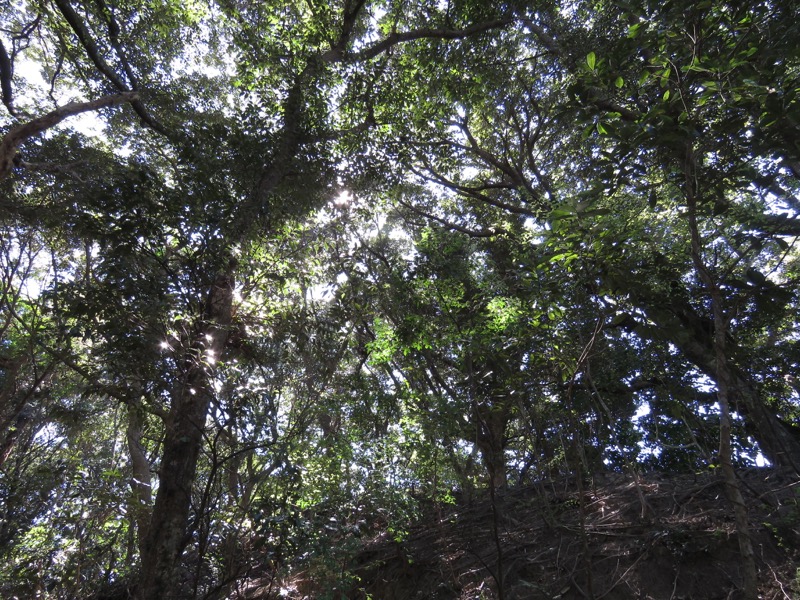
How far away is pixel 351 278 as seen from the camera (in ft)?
20.5

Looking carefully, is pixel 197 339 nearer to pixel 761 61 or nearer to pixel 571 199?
pixel 571 199

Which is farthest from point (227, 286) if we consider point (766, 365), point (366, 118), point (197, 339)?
point (766, 365)

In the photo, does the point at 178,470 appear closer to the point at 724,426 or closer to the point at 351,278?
the point at 351,278

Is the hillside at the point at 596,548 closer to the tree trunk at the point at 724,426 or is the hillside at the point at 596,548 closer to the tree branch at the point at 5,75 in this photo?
the tree trunk at the point at 724,426

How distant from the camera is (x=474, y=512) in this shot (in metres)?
7.23

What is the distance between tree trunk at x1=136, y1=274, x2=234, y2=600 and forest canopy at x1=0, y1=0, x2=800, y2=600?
0.03 meters

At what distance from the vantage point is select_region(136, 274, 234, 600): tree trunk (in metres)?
3.86

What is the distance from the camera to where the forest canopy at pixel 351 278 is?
2.89 m

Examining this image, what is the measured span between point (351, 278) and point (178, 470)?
10.5 feet

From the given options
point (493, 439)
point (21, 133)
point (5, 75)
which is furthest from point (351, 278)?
point (5, 75)

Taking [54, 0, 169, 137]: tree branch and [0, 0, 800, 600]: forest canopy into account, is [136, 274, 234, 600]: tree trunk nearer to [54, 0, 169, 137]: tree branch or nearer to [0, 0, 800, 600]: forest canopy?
[0, 0, 800, 600]: forest canopy

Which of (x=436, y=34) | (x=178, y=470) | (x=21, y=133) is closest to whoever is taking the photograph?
(x=178, y=470)

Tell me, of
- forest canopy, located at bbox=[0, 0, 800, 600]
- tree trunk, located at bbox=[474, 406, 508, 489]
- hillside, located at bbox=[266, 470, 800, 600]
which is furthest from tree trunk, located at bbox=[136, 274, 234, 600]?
tree trunk, located at bbox=[474, 406, 508, 489]

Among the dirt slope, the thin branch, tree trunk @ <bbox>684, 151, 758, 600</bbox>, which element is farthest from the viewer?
the thin branch
